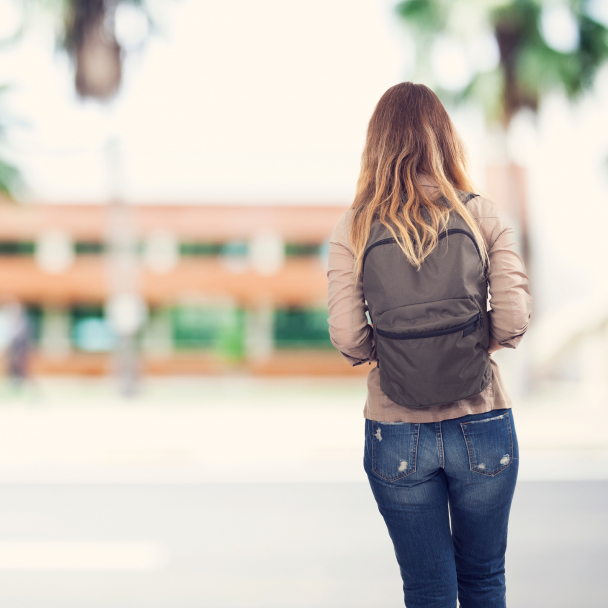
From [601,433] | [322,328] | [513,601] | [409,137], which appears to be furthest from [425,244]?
[322,328]

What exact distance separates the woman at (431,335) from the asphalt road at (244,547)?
1819 mm

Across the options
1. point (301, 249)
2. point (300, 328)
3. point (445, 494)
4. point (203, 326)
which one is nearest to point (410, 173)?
point (445, 494)

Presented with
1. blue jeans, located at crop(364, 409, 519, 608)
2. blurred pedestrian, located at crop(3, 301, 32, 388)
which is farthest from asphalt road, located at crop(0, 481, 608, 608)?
blurred pedestrian, located at crop(3, 301, 32, 388)

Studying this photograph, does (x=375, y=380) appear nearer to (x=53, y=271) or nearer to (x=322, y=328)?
(x=322, y=328)

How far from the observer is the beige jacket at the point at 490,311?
1.72 m

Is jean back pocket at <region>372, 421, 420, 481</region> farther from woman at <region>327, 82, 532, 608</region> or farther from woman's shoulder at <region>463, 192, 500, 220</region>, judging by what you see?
woman's shoulder at <region>463, 192, 500, 220</region>

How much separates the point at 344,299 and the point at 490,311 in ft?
1.34

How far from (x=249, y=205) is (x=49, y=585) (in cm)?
1667

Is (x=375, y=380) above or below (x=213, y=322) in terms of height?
above

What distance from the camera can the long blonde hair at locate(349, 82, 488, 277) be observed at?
1.68 meters

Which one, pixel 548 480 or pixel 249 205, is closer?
pixel 548 480

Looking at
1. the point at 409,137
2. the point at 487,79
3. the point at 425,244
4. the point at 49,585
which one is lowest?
the point at 49,585

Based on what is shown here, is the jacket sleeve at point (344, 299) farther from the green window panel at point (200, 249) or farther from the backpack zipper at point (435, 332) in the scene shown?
the green window panel at point (200, 249)

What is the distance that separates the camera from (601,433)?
8570mm
